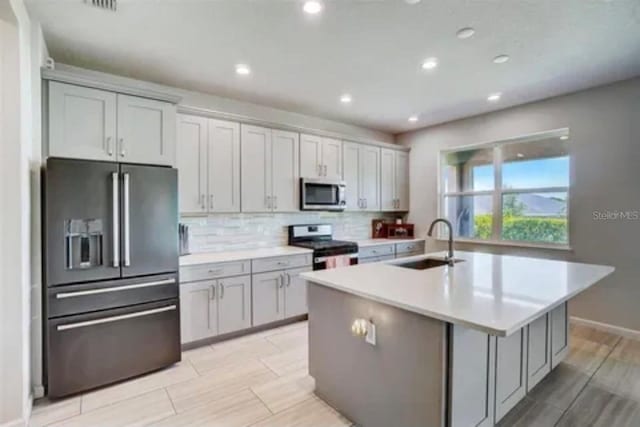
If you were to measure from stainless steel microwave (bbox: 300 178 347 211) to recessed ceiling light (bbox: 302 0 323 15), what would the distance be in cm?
220

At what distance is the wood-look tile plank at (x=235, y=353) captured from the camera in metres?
2.83

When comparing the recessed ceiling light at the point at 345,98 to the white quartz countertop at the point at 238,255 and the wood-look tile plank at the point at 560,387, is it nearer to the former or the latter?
the white quartz countertop at the point at 238,255

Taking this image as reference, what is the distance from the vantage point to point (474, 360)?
1.69m

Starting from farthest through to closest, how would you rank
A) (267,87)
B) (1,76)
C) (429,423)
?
(267,87) < (1,76) < (429,423)

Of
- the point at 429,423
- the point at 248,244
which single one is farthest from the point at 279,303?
the point at 429,423

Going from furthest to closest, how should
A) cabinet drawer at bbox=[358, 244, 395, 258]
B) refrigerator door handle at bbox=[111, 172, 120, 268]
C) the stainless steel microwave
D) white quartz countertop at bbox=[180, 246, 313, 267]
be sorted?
cabinet drawer at bbox=[358, 244, 395, 258]
the stainless steel microwave
white quartz countertop at bbox=[180, 246, 313, 267]
refrigerator door handle at bbox=[111, 172, 120, 268]

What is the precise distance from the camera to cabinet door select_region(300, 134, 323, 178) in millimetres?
4184

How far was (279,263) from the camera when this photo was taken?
11.8ft

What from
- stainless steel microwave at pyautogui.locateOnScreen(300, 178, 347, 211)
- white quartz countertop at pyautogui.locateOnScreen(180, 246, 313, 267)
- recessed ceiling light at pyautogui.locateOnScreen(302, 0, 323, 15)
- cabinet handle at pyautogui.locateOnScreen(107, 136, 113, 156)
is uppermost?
recessed ceiling light at pyautogui.locateOnScreen(302, 0, 323, 15)

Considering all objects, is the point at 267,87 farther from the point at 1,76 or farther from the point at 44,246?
the point at 44,246

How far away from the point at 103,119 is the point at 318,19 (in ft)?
6.23

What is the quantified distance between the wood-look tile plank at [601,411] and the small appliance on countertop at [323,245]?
2463 mm

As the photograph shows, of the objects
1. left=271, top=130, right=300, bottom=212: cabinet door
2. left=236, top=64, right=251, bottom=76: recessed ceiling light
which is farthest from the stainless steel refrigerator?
left=271, top=130, right=300, bottom=212: cabinet door

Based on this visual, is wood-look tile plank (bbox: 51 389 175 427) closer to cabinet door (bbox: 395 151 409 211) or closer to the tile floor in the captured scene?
the tile floor
